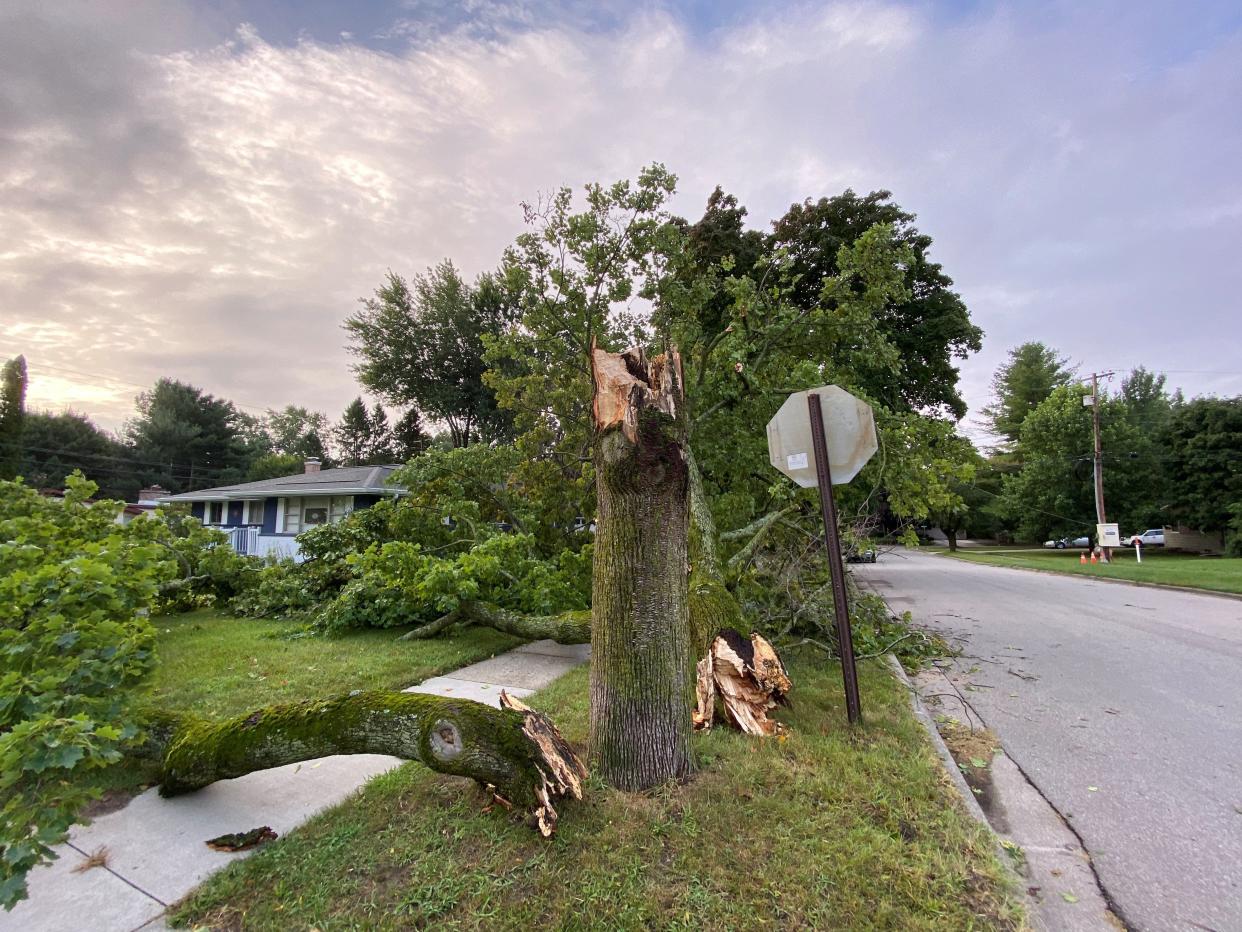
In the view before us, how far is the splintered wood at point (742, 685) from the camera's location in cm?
356

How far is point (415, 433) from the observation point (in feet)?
121

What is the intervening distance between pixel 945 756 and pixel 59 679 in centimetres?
418

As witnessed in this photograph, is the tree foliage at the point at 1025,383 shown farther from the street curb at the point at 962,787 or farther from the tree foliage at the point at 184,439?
the tree foliage at the point at 184,439

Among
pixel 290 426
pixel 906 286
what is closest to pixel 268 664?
pixel 906 286

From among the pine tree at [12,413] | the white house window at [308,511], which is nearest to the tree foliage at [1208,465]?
Result: the white house window at [308,511]

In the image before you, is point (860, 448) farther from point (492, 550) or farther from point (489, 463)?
point (489, 463)

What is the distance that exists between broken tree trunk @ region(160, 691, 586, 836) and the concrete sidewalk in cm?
21

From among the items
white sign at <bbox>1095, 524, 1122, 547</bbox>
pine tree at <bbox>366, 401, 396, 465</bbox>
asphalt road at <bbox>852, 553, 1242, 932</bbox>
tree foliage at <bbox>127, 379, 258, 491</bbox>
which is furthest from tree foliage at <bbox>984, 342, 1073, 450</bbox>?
tree foliage at <bbox>127, 379, 258, 491</bbox>

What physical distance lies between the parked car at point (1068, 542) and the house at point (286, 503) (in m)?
34.7

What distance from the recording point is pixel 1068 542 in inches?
1316

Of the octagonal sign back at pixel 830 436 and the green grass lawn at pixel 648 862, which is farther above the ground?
the octagonal sign back at pixel 830 436

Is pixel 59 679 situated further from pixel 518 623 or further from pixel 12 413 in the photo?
pixel 12 413

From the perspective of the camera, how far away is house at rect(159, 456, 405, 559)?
54.8 ft

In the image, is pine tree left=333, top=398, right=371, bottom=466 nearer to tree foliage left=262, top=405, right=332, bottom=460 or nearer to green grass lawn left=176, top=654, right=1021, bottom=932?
tree foliage left=262, top=405, right=332, bottom=460
